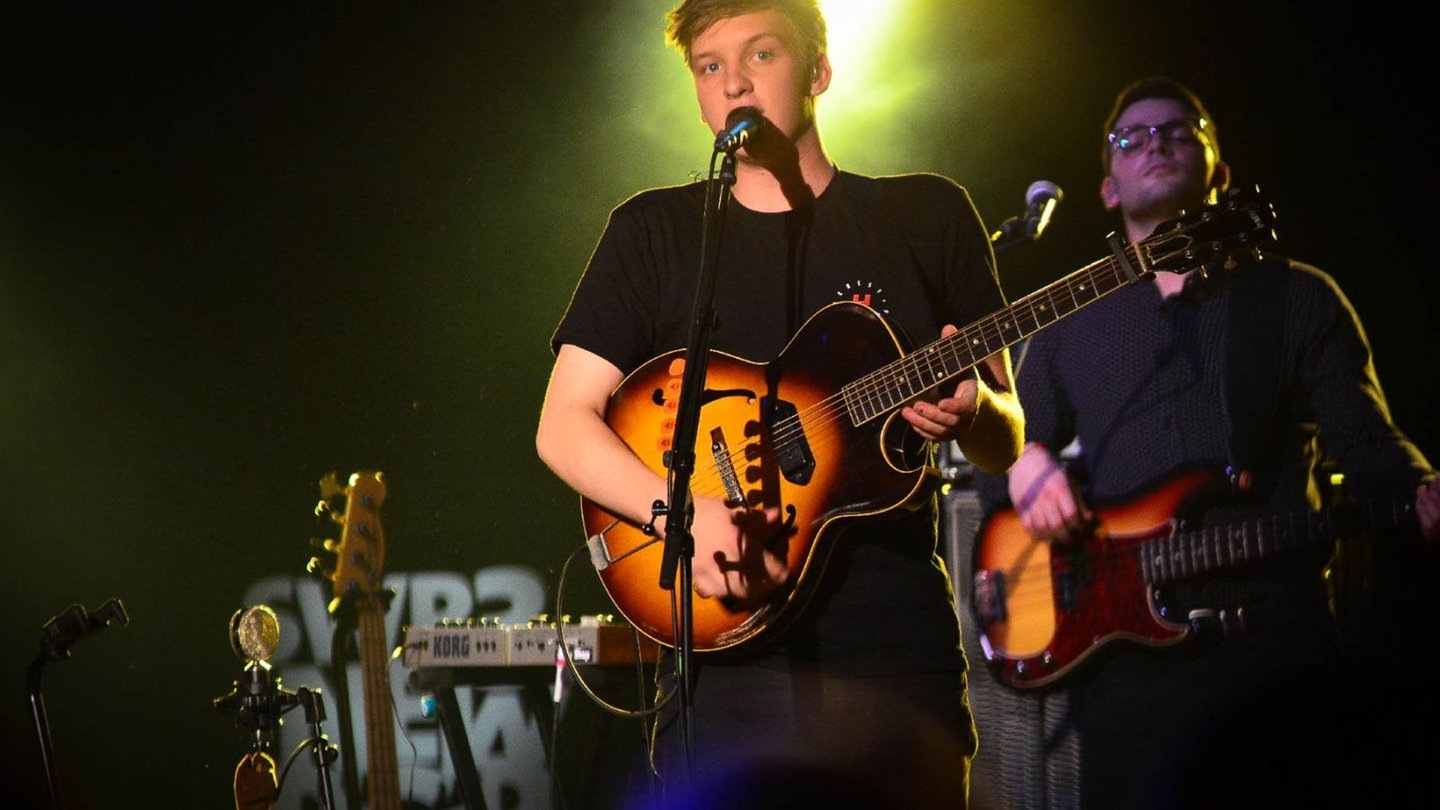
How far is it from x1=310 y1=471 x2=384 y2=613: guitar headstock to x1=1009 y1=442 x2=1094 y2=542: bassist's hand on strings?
2426 millimetres

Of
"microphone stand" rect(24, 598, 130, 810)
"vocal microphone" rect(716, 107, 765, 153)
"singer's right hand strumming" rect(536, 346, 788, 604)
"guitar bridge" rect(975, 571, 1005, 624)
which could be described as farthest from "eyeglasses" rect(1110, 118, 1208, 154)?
"microphone stand" rect(24, 598, 130, 810)

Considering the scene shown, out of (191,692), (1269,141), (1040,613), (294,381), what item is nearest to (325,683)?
(191,692)

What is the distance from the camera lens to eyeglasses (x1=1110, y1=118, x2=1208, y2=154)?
394 cm

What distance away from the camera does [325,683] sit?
5.80 m

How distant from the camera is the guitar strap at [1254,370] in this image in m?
3.50

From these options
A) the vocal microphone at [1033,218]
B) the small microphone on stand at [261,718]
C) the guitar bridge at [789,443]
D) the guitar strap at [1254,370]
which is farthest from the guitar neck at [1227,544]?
the small microphone on stand at [261,718]

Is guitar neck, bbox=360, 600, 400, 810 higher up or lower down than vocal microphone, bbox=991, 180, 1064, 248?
lower down

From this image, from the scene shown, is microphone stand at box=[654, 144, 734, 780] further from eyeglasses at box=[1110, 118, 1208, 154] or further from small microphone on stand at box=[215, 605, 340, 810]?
small microphone on stand at box=[215, 605, 340, 810]

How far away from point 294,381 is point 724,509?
3.87 meters

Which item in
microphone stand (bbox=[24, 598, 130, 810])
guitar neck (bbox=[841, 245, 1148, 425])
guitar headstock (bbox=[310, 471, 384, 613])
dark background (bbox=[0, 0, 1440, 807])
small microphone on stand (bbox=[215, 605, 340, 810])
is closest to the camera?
guitar neck (bbox=[841, 245, 1148, 425])

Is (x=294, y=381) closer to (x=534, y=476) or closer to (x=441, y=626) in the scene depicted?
(x=534, y=476)

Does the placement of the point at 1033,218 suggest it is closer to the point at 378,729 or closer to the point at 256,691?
the point at 378,729

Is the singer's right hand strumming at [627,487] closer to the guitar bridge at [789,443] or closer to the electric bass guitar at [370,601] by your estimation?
the guitar bridge at [789,443]

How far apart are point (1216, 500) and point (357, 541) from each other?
305 cm
